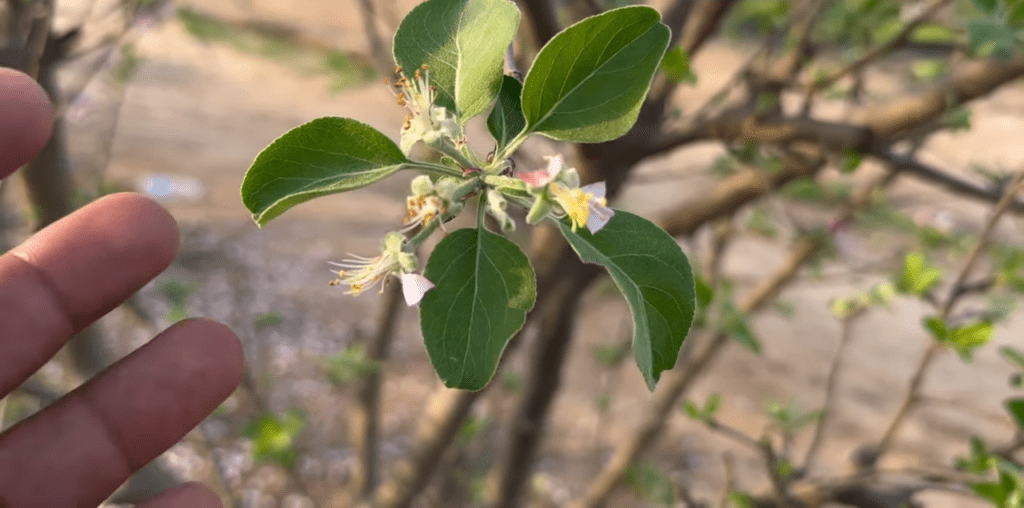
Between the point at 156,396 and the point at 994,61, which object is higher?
the point at 994,61

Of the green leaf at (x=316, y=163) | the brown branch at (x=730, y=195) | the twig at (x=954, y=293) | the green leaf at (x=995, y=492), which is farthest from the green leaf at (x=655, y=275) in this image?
the brown branch at (x=730, y=195)

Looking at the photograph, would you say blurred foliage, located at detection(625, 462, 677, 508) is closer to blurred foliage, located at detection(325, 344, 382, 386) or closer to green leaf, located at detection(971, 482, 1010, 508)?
blurred foliage, located at detection(325, 344, 382, 386)

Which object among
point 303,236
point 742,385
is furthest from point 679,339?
point 303,236

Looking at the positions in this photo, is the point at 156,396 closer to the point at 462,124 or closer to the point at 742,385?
the point at 462,124

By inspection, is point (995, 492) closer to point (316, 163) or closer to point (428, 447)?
point (316, 163)

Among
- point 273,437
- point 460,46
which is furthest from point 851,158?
point 273,437

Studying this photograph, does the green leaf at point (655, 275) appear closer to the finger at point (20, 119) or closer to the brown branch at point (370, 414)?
the finger at point (20, 119)
